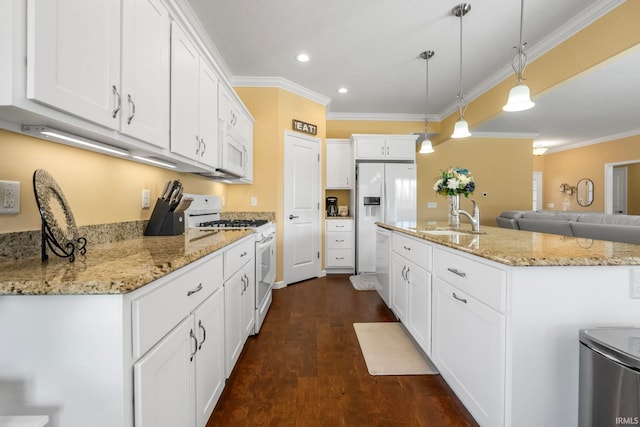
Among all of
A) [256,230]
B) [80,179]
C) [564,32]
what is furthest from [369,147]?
[80,179]

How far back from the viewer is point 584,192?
689 centimetres

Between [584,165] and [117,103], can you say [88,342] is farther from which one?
[584,165]

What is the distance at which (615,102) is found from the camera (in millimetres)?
4105

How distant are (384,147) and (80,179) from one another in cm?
416

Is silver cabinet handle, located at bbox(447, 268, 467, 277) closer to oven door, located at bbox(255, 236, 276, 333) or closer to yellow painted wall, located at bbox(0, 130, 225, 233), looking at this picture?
oven door, located at bbox(255, 236, 276, 333)

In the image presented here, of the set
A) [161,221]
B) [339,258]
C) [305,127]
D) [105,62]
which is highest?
[305,127]


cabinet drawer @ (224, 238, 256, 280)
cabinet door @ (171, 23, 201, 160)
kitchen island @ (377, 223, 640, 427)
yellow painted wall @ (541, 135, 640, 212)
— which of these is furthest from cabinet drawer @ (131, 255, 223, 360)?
yellow painted wall @ (541, 135, 640, 212)

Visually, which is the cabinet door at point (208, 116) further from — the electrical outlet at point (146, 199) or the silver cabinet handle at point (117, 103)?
the silver cabinet handle at point (117, 103)

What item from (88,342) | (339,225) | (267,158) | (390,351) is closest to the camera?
(88,342)

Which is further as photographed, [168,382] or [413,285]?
[413,285]

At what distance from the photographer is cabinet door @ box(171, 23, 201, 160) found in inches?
62.5

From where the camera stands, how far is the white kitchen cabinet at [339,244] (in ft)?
14.8

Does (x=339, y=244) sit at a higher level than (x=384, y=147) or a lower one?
lower

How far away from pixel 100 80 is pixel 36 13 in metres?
0.26
